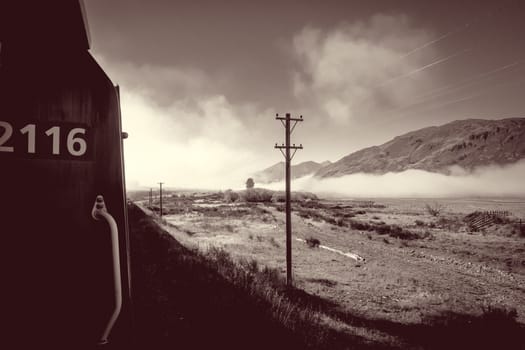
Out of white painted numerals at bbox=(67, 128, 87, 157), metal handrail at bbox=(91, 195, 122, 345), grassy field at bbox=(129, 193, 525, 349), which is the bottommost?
grassy field at bbox=(129, 193, 525, 349)

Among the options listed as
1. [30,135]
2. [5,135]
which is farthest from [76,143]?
[5,135]

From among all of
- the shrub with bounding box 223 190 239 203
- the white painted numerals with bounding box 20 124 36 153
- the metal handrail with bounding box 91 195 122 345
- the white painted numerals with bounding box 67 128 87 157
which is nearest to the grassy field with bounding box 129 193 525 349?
the metal handrail with bounding box 91 195 122 345

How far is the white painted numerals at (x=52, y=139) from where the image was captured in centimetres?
160

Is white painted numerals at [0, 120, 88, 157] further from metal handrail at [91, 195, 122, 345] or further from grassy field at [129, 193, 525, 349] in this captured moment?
grassy field at [129, 193, 525, 349]

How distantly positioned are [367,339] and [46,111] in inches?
358

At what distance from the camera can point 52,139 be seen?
1.71m

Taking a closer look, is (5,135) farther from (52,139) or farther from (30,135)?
(52,139)

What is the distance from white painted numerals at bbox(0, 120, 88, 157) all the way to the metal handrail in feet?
1.08

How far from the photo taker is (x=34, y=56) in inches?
67.2

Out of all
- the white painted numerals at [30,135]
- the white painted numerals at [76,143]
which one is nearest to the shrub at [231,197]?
the white painted numerals at [76,143]

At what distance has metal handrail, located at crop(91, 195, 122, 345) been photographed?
5.27 ft

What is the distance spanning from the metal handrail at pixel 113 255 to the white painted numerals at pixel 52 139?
328 millimetres

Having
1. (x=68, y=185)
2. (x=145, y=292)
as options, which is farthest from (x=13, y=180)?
(x=145, y=292)

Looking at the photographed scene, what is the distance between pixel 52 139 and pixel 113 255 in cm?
78
